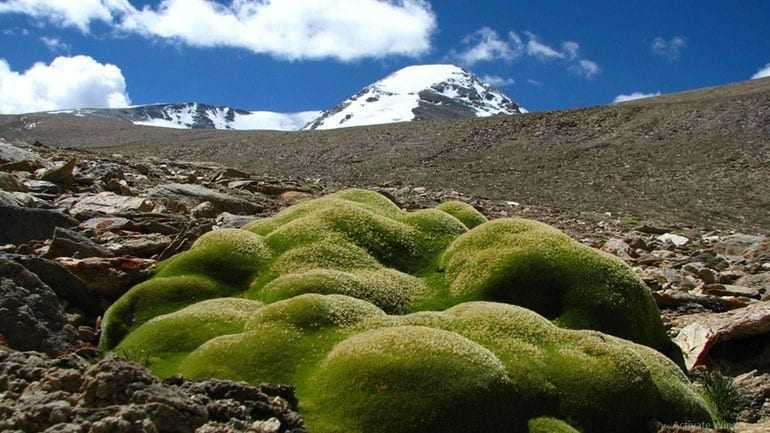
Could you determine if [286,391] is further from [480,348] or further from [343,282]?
[343,282]

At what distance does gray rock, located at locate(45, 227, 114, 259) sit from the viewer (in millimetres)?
18219

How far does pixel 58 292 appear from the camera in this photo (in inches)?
618

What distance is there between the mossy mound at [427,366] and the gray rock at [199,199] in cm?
Result: 1578

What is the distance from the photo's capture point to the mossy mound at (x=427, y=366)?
10828mm

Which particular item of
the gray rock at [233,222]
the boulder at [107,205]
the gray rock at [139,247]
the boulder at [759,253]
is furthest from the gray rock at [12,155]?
→ the boulder at [759,253]

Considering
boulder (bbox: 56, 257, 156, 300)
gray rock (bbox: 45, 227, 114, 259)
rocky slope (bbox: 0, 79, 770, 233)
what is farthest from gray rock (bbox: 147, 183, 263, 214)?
rocky slope (bbox: 0, 79, 770, 233)

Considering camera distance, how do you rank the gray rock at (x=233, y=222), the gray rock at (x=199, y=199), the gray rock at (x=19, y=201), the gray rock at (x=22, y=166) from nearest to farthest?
the gray rock at (x=19, y=201) → the gray rock at (x=233, y=222) → the gray rock at (x=199, y=199) → the gray rock at (x=22, y=166)

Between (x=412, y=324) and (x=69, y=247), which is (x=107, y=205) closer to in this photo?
(x=69, y=247)

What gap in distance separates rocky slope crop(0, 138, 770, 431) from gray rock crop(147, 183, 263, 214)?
0.18ft

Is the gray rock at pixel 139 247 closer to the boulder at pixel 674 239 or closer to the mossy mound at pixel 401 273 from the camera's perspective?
the mossy mound at pixel 401 273

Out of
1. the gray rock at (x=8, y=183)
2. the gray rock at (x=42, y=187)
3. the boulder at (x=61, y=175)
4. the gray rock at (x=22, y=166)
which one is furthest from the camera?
the gray rock at (x=22, y=166)

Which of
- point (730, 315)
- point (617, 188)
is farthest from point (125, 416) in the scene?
point (617, 188)

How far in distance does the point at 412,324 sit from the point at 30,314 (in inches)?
253

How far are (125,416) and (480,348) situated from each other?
5646 mm
